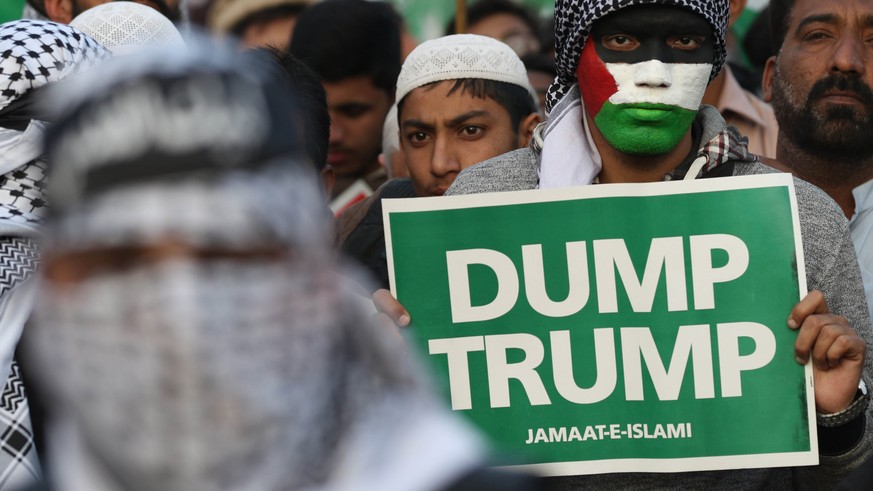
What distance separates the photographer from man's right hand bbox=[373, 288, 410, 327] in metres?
3.15

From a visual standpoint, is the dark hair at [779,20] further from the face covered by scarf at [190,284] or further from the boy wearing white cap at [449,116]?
the face covered by scarf at [190,284]

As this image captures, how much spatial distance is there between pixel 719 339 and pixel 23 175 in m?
1.62

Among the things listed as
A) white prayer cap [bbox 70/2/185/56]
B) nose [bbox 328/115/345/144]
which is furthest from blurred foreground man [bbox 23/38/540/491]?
nose [bbox 328/115/345/144]

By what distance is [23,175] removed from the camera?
3297 mm

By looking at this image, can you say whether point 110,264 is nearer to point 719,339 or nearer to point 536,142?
point 719,339

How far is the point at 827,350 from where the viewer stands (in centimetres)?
301

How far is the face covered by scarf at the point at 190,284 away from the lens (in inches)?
52.1

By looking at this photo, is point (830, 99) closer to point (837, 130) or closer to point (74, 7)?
point (837, 130)

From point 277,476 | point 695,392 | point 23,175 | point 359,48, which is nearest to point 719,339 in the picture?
point 695,392

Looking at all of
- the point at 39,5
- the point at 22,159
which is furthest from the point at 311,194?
the point at 39,5

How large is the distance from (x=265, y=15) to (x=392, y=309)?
171 inches

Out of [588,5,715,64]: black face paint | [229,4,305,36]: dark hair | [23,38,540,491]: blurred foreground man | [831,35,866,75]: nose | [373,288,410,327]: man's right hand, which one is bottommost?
[229,4,305,36]: dark hair

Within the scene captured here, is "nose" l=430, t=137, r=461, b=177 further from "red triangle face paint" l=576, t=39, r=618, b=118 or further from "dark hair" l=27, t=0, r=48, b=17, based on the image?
"dark hair" l=27, t=0, r=48, b=17

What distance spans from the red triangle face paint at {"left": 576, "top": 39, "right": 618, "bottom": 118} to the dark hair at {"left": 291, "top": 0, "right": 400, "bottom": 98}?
2189 millimetres
